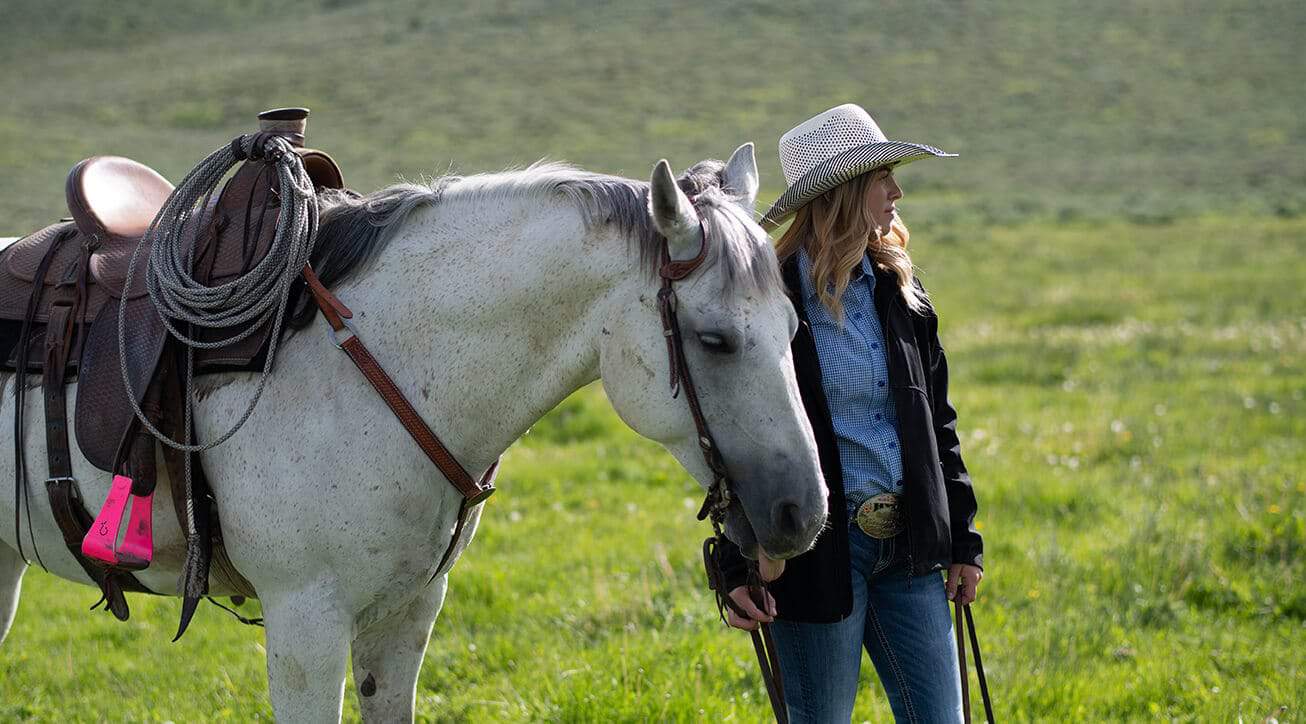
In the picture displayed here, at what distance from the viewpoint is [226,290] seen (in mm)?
2842

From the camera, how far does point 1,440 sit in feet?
10.3

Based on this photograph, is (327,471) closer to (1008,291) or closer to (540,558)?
(540,558)

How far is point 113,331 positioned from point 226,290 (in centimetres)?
41

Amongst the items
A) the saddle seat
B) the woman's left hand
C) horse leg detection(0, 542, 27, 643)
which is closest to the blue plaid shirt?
the woman's left hand

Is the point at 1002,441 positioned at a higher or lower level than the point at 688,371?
lower

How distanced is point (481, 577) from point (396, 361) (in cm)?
285

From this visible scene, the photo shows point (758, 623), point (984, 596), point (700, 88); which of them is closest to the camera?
point (758, 623)

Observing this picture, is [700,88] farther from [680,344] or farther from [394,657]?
[680,344]

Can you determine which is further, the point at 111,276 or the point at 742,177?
the point at 111,276

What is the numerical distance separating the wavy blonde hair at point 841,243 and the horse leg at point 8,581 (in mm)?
2819

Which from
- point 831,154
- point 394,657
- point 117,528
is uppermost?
point 831,154

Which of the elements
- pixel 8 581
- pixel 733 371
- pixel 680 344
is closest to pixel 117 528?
pixel 8 581

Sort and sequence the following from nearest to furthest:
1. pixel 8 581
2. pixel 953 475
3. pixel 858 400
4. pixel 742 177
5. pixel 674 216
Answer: pixel 674 216 < pixel 742 177 < pixel 858 400 < pixel 953 475 < pixel 8 581

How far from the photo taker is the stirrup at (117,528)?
9.39ft
